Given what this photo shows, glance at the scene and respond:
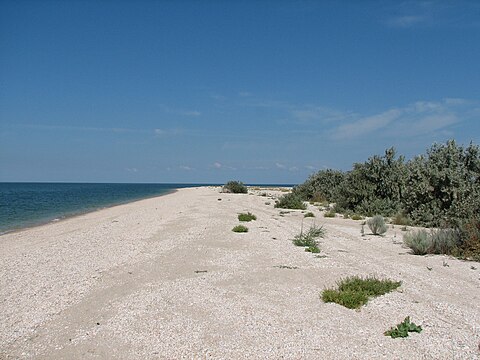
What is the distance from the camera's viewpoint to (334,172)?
124 ft

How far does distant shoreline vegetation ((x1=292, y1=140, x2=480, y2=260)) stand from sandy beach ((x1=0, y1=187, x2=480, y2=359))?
3.77 m

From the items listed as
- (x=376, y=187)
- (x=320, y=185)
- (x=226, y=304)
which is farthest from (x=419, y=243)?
(x=320, y=185)

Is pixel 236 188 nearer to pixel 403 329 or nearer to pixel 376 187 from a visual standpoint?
pixel 376 187

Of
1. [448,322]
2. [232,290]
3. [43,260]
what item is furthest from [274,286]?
[43,260]

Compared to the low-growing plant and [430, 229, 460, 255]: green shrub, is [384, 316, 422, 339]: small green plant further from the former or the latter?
the low-growing plant

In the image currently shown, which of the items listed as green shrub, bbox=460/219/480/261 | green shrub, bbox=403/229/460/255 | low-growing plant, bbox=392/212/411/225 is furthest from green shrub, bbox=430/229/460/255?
low-growing plant, bbox=392/212/411/225

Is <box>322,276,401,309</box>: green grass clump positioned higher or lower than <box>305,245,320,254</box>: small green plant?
lower

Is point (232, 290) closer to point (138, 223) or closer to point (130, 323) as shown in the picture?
point (130, 323)

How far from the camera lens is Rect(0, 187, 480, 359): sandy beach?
18.9 ft

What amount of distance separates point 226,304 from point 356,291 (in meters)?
2.63

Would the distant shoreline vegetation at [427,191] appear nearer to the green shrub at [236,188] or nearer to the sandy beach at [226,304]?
the sandy beach at [226,304]

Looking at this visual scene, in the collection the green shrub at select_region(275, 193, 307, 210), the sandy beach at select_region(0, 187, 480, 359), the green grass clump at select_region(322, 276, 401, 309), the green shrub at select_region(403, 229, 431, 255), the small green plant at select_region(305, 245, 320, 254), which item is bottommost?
the sandy beach at select_region(0, 187, 480, 359)

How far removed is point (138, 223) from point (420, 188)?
580 inches

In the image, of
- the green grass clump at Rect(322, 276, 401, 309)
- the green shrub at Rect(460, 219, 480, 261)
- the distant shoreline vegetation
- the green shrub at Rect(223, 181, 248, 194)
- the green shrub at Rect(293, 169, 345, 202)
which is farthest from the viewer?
the green shrub at Rect(223, 181, 248, 194)
